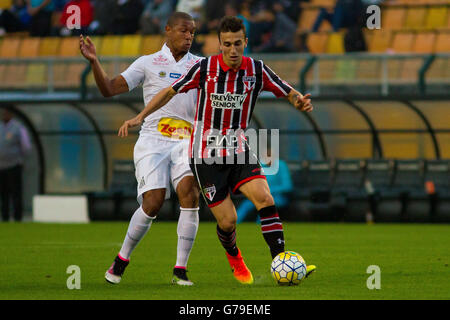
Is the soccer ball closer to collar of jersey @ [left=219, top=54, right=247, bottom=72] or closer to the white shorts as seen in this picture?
the white shorts

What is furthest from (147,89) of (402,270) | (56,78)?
(56,78)

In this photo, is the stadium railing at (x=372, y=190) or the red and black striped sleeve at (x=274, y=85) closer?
the red and black striped sleeve at (x=274, y=85)

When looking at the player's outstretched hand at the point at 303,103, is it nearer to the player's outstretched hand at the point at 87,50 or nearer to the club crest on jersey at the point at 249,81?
the club crest on jersey at the point at 249,81

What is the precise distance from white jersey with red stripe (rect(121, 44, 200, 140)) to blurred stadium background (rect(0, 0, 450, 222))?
33.0 feet

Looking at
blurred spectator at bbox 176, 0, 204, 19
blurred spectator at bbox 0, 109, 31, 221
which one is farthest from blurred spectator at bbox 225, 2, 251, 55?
blurred spectator at bbox 0, 109, 31, 221

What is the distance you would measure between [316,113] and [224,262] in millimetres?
9345

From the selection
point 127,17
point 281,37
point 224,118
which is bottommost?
point 224,118

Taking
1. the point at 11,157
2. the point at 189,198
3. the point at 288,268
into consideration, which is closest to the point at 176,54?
the point at 189,198

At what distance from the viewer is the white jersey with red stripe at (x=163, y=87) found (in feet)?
27.9

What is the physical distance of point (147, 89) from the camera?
340 inches

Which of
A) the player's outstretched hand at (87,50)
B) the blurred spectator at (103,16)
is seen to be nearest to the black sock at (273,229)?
the player's outstretched hand at (87,50)

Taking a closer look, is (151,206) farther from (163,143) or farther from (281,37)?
(281,37)

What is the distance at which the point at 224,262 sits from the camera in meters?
10.4

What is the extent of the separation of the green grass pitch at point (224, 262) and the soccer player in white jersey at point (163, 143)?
0.39 meters
